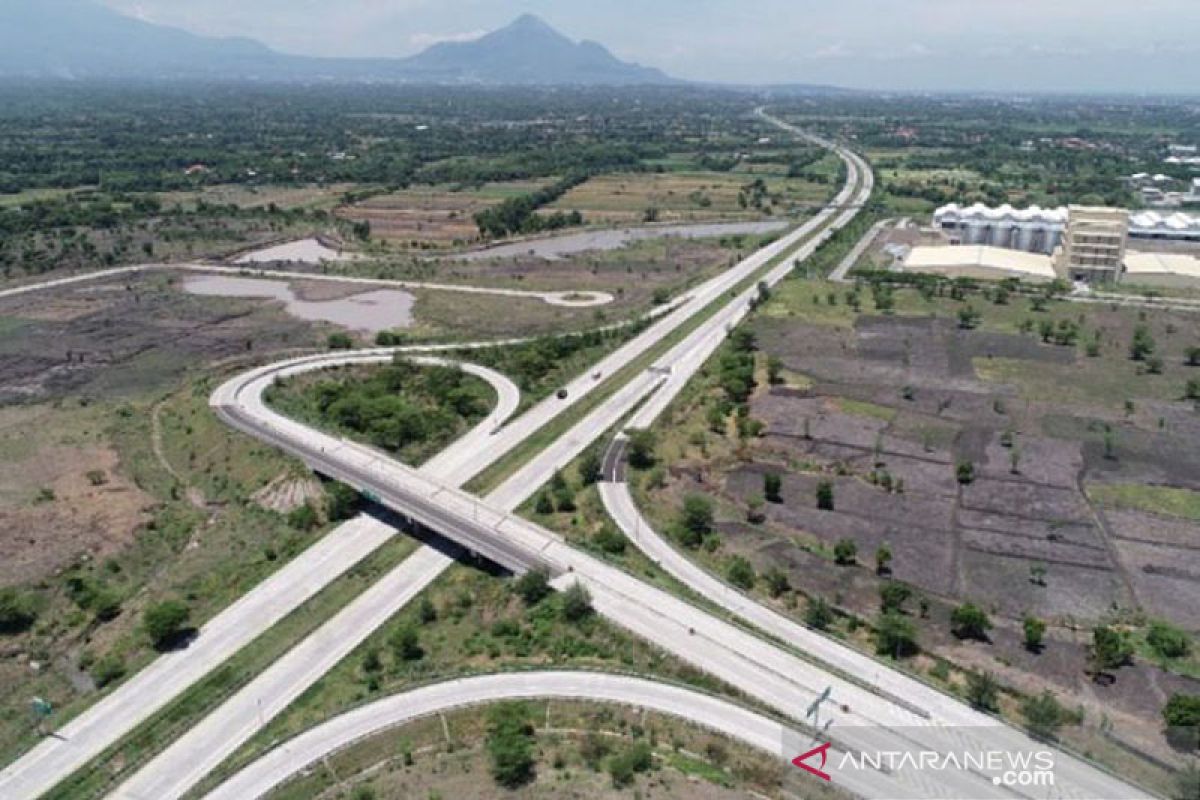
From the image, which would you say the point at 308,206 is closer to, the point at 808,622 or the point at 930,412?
the point at 930,412

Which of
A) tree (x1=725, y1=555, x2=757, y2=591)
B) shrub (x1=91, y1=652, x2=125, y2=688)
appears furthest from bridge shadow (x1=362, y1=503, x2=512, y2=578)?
shrub (x1=91, y1=652, x2=125, y2=688)

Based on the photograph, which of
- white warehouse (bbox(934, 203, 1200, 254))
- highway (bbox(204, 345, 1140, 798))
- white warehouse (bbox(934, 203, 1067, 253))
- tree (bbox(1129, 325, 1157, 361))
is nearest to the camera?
highway (bbox(204, 345, 1140, 798))

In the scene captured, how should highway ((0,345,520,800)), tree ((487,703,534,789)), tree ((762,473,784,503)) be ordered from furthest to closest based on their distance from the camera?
tree ((762,473,784,503)), highway ((0,345,520,800)), tree ((487,703,534,789))

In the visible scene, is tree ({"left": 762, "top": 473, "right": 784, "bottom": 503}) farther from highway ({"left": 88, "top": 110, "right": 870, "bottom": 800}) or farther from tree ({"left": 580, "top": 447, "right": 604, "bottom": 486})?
highway ({"left": 88, "top": 110, "right": 870, "bottom": 800})

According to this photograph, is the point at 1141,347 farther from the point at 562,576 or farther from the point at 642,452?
the point at 562,576

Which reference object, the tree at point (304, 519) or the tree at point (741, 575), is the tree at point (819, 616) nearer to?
the tree at point (741, 575)

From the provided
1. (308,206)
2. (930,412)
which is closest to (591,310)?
(930,412)
